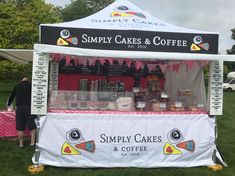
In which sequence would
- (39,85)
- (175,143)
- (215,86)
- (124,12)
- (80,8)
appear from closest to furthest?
(39,85), (175,143), (215,86), (124,12), (80,8)

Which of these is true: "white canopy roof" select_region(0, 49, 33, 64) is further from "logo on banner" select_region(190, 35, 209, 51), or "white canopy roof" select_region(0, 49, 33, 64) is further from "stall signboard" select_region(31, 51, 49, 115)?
"logo on banner" select_region(190, 35, 209, 51)

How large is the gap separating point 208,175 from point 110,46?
2870 millimetres

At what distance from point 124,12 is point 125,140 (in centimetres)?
283

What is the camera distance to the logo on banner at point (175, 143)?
6.95 meters

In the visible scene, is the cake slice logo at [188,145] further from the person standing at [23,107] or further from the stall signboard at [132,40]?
the person standing at [23,107]

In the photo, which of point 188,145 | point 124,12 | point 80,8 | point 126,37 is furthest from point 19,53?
point 80,8

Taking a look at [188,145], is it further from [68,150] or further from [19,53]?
[19,53]

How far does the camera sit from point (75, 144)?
671cm

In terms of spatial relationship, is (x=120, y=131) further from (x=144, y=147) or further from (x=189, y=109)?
(x=189, y=109)

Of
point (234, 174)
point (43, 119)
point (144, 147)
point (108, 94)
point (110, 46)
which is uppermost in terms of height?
point (110, 46)

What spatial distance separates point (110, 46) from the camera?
6840 mm

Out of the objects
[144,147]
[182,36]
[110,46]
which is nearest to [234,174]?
[144,147]

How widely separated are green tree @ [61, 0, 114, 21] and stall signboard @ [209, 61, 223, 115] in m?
42.3

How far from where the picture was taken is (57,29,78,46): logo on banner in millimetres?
6664
